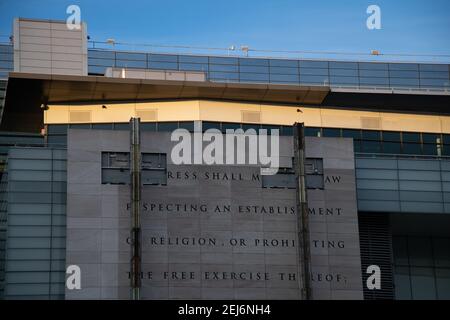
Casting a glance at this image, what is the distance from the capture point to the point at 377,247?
70.5 m

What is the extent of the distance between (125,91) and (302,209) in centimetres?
1667

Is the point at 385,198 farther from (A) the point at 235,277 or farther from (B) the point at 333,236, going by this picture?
(A) the point at 235,277

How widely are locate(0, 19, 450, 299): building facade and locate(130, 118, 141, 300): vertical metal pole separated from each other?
79 cm

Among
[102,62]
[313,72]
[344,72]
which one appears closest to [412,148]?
[344,72]

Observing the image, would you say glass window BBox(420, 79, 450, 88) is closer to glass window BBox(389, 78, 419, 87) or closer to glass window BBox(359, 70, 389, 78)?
glass window BBox(389, 78, 419, 87)

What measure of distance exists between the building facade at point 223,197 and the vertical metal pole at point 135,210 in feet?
2.61

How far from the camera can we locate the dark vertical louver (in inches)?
2724

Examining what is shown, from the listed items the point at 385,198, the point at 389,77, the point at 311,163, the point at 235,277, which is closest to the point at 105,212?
the point at 235,277

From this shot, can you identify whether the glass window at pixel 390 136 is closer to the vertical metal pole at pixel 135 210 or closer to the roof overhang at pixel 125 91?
the roof overhang at pixel 125 91

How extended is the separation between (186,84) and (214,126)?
403 cm

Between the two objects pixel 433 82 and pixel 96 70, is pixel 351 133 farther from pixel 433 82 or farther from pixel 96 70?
pixel 96 70

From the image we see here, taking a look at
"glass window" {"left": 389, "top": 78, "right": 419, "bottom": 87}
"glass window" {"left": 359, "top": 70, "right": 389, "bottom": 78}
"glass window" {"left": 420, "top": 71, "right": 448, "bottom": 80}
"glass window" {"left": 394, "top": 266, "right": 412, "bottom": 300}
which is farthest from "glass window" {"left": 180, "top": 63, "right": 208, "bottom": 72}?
"glass window" {"left": 394, "top": 266, "right": 412, "bottom": 300}

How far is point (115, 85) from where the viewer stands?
2891 inches
